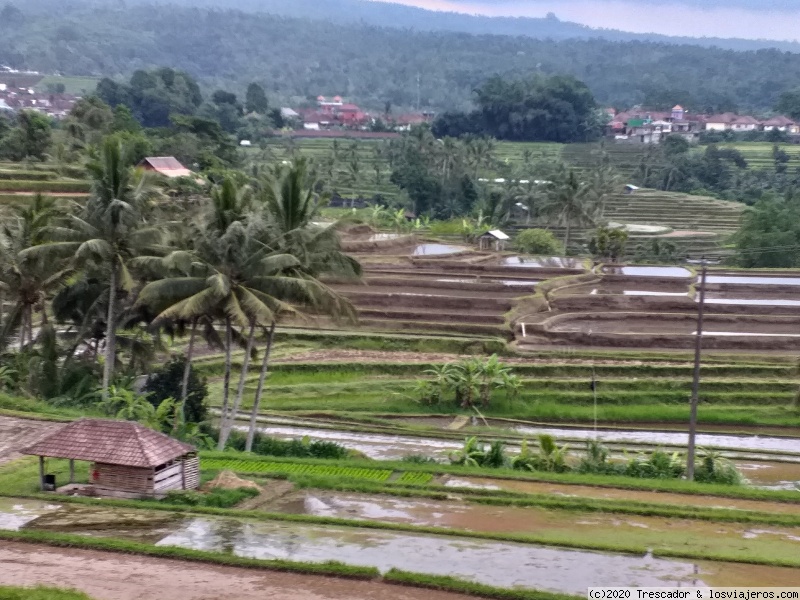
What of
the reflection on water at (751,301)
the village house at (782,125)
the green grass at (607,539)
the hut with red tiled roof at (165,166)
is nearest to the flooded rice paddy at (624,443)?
the green grass at (607,539)

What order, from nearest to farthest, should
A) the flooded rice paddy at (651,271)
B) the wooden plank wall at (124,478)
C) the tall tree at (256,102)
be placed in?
the wooden plank wall at (124,478) < the flooded rice paddy at (651,271) < the tall tree at (256,102)

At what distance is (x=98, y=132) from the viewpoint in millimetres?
52438

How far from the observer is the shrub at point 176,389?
2130cm

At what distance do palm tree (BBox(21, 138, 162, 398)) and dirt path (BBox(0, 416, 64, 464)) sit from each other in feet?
4.69

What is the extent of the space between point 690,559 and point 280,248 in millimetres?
9187

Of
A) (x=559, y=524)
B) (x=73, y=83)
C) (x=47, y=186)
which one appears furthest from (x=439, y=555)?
(x=73, y=83)

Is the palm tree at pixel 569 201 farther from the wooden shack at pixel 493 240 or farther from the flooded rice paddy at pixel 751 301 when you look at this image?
the flooded rice paddy at pixel 751 301

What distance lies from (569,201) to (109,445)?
38.6m

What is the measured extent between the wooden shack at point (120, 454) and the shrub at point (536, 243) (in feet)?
115

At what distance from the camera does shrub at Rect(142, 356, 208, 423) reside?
2130cm

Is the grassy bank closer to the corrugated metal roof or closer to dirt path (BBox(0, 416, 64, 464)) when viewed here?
the corrugated metal roof

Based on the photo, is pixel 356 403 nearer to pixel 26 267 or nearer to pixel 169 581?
pixel 26 267

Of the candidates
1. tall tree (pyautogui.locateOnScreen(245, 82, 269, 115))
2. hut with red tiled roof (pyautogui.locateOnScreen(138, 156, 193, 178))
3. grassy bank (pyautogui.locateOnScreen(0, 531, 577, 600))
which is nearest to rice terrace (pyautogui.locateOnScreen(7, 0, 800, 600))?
grassy bank (pyautogui.locateOnScreen(0, 531, 577, 600))

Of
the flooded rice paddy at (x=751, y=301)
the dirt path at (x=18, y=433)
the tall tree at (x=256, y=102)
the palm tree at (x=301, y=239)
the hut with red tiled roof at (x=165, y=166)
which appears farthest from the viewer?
the tall tree at (x=256, y=102)
